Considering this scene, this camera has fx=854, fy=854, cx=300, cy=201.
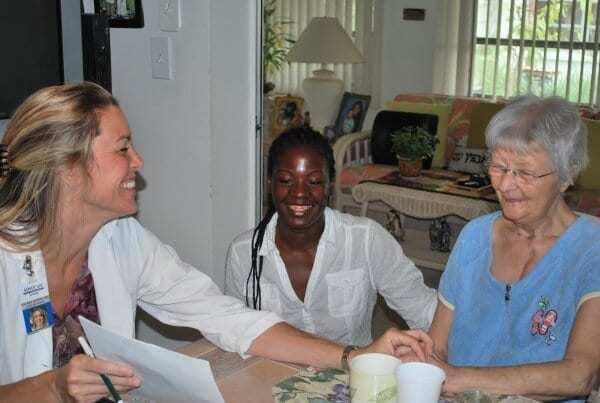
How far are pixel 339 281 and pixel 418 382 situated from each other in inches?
35.2

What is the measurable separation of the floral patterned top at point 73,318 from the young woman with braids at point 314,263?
0.49 metres

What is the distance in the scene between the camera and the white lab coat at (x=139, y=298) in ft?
5.37

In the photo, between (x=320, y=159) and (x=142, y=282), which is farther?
(x=320, y=159)

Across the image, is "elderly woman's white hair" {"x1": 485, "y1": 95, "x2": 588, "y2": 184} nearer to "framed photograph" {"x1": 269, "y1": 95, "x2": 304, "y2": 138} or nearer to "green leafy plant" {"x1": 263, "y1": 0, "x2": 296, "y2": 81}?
"framed photograph" {"x1": 269, "y1": 95, "x2": 304, "y2": 138}

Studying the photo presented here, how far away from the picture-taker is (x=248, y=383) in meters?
1.60

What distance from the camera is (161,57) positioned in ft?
9.55

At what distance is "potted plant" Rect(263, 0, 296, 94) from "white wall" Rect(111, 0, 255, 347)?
164 inches

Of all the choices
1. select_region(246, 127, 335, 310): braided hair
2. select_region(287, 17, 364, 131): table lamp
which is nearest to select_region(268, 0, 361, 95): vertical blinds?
select_region(287, 17, 364, 131): table lamp

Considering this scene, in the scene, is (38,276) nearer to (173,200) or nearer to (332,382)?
(332,382)

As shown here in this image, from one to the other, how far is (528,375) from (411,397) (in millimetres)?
402

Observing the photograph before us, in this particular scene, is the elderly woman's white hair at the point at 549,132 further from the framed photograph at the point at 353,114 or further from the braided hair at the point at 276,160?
the framed photograph at the point at 353,114

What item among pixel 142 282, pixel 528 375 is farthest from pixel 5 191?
pixel 528 375

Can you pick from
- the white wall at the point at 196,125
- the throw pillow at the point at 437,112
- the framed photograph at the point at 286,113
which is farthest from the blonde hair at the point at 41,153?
the framed photograph at the point at 286,113

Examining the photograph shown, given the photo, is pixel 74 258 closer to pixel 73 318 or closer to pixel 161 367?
pixel 73 318
